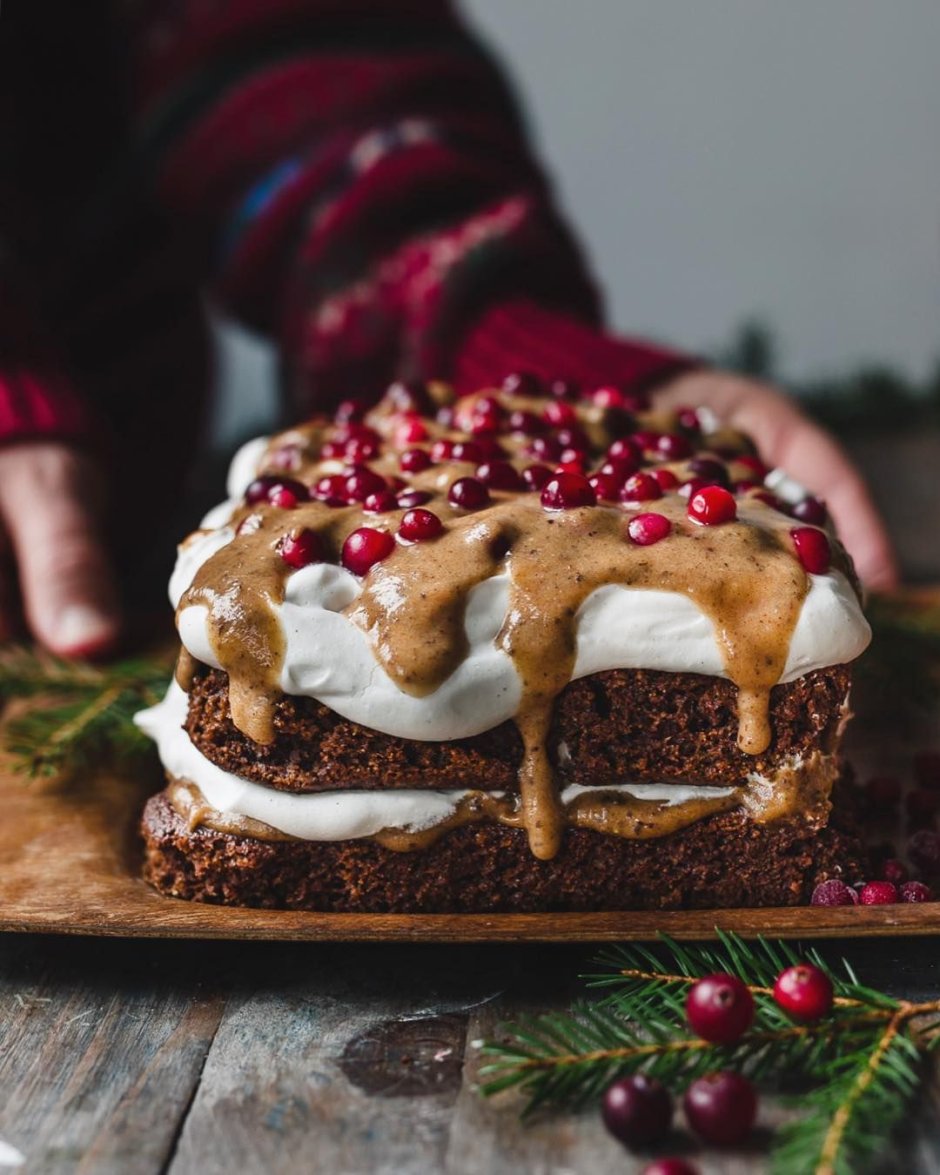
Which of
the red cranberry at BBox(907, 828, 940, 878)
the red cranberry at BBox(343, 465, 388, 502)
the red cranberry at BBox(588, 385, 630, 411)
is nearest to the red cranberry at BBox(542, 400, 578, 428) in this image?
the red cranberry at BBox(588, 385, 630, 411)

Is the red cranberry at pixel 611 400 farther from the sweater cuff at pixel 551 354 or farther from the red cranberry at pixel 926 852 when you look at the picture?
the red cranberry at pixel 926 852

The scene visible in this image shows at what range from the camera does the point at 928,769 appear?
2.29m

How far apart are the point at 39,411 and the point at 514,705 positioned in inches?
70.4

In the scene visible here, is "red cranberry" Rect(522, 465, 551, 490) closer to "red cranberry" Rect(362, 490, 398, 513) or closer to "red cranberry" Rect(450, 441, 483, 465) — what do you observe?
"red cranberry" Rect(450, 441, 483, 465)

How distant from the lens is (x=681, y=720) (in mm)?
1812

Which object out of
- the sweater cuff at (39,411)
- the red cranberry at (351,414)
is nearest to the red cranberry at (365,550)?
the red cranberry at (351,414)

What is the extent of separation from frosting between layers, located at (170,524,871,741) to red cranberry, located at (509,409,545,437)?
0.69 metres

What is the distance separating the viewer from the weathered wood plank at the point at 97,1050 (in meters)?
1.51

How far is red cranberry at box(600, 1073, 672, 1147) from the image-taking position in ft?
4.71

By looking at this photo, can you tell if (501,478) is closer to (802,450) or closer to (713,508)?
(713,508)

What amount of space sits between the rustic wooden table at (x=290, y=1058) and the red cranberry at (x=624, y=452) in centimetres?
77

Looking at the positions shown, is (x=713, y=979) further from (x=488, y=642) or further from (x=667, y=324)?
(x=667, y=324)

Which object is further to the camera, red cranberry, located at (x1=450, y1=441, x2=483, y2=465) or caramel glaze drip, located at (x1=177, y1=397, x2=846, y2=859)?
red cranberry, located at (x1=450, y1=441, x2=483, y2=465)

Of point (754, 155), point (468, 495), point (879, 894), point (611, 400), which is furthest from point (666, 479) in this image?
point (754, 155)
